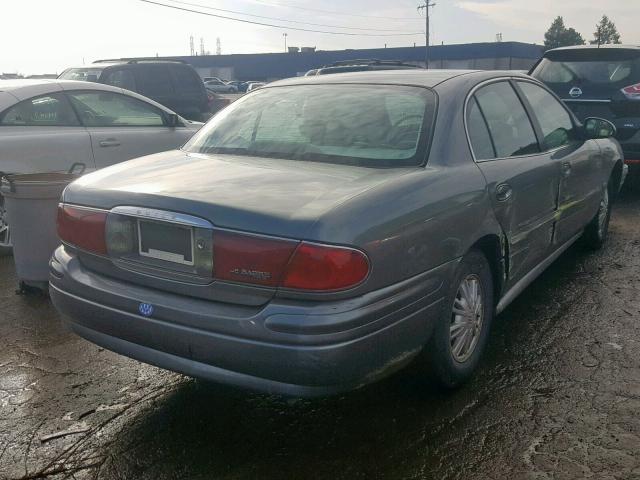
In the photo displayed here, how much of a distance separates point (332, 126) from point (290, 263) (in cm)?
119

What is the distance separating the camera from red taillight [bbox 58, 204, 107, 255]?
299 cm

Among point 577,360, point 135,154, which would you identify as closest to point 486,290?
point 577,360

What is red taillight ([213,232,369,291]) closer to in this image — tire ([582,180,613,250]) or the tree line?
tire ([582,180,613,250])

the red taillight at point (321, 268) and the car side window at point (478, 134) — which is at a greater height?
the car side window at point (478, 134)

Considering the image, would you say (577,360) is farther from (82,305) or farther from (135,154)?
(135,154)

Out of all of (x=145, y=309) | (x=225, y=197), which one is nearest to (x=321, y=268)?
(x=225, y=197)

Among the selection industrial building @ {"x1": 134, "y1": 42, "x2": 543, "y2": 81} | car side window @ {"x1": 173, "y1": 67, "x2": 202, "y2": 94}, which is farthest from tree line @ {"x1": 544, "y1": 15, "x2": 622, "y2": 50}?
car side window @ {"x1": 173, "y1": 67, "x2": 202, "y2": 94}

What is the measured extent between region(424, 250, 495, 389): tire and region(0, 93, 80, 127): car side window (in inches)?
173

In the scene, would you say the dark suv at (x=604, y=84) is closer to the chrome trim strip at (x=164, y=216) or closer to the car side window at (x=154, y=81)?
the car side window at (x=154, y=81)

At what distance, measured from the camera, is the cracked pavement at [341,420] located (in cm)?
278

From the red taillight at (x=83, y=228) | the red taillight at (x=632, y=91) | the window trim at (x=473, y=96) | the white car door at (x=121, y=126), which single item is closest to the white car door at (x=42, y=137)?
the white car door at (x=121, y=126)

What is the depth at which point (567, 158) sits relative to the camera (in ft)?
15.0

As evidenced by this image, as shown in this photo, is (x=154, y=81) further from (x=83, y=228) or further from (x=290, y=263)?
(x=290, y=263)

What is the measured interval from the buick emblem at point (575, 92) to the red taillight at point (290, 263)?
6403 mm
